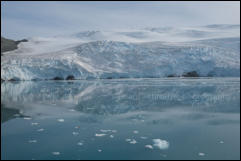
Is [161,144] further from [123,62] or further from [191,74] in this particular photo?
[191,74]

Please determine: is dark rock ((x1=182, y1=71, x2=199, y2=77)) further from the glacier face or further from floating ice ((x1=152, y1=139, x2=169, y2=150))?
floating ice ((x1=152, y1=139, x2=169, y2=150))

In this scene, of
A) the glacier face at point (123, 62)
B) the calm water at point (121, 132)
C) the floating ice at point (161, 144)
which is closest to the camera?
the calm water at point (121, 132)

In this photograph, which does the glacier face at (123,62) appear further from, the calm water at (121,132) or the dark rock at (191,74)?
the calm water at (121,132)

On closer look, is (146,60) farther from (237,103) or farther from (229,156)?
(229,156)

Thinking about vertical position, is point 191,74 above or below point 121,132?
above

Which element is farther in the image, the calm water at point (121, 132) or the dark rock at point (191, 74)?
the dark rock at point (191, 74)

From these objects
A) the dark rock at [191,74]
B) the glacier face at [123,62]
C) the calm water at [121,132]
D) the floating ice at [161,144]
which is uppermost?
the glacier face at [123,62]

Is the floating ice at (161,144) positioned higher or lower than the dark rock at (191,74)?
lower

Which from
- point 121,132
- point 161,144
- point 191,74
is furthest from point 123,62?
point 161,144

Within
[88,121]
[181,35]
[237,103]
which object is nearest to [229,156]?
[88,121]

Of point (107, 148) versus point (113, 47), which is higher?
point (113, 47)

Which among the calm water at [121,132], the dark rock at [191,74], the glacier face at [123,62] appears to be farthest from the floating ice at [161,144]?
the dark rock at [191,74]
